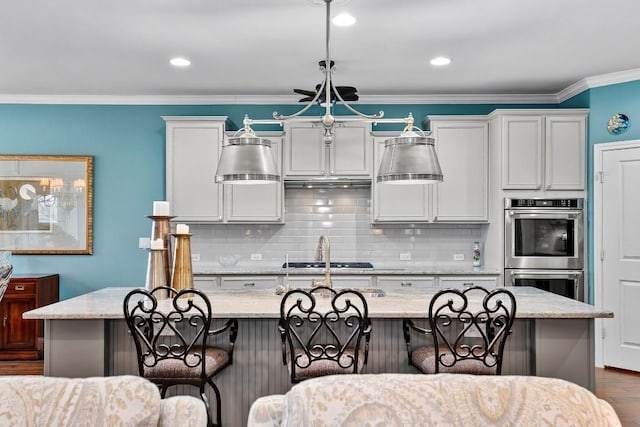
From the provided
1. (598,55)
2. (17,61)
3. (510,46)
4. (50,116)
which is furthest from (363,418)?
(50,116)

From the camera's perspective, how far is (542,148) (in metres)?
4.89

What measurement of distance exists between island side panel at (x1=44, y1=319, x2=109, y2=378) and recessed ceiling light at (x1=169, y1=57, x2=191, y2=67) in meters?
2.36

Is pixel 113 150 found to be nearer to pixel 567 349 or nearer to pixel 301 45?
pixel 301 45

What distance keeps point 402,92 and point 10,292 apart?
4.23 metres

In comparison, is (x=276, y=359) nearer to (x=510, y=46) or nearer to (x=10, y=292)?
(x=510, y=46)

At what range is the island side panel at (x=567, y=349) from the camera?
2.73 metres

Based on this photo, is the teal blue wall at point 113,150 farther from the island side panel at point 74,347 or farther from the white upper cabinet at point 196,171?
the island side panel at point 74,347

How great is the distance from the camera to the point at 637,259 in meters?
4.54

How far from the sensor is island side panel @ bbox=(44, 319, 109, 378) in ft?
8.98

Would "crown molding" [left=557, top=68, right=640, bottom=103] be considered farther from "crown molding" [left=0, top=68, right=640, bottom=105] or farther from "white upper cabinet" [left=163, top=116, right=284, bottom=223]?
"white upper cabinet" [left=163, top=116, right=284, bottom=223]

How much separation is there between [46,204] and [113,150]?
880 millimetres

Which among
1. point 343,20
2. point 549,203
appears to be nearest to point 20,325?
point 343,20

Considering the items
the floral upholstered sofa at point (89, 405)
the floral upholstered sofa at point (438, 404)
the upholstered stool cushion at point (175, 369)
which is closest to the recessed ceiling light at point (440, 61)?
the upholstered stool cushion at point (175, 369)

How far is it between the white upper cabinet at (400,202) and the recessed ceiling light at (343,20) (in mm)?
1837
